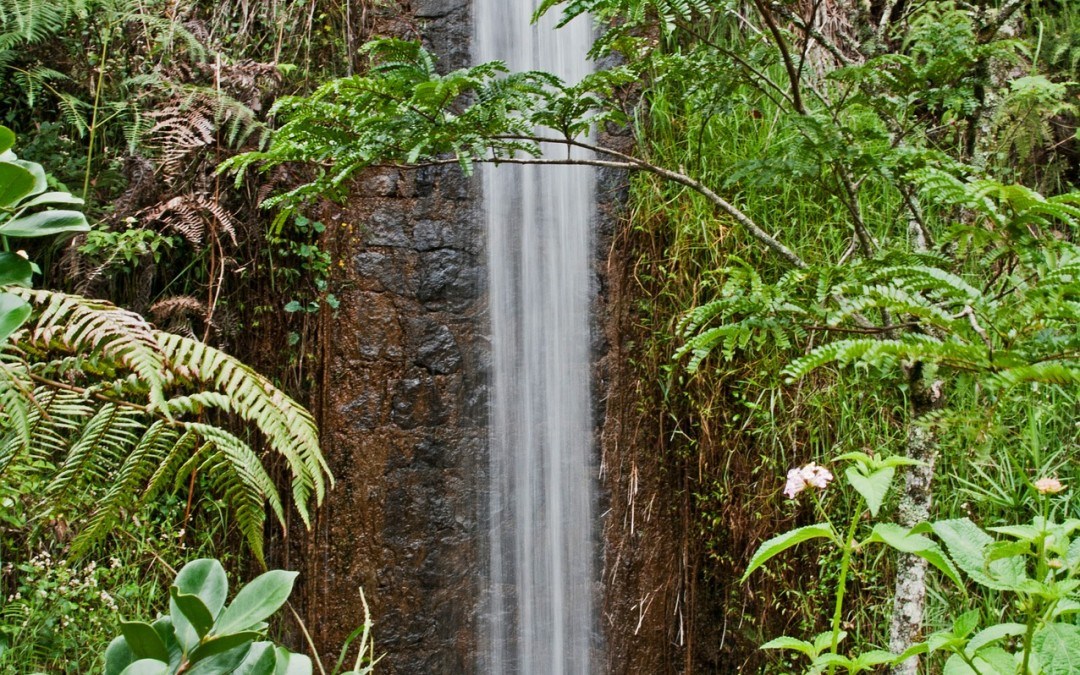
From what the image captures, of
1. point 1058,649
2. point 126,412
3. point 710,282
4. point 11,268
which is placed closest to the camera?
point 11,268

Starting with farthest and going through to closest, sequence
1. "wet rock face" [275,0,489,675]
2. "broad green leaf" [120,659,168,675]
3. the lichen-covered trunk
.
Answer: "wet rock face" [275,0,489,675] → the lichen-covered trunk → "broad green leaf" [120,659,168,675]

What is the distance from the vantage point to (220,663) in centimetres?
78

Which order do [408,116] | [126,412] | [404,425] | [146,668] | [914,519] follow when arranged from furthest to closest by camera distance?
1. [404,425]
2. [408,116]
3. [914,519]
4. [126,412]
5. [146,668]

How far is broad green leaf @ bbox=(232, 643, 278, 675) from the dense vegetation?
0.73 meters

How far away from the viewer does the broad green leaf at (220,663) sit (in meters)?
0.78

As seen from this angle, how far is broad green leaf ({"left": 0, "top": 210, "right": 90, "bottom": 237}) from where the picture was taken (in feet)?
2.75

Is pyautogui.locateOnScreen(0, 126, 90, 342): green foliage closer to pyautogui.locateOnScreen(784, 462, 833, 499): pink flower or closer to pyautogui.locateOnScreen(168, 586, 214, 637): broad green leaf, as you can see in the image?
pyautogui.locateOnScreen(168, 586, 214, 637): broad green leaf

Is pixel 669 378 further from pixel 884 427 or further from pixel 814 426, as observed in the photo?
pixel 884 427

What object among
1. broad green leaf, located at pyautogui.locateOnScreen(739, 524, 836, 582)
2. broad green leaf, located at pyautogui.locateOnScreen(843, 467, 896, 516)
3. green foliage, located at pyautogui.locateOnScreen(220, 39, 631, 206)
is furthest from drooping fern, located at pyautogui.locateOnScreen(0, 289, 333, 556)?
broad green leaf, located at pyautogui.locateOnScreen(843, 467, 896, 516)

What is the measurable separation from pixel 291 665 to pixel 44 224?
530 mm

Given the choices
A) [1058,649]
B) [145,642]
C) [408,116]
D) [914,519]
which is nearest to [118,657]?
[145,642]

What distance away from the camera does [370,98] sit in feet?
6.09

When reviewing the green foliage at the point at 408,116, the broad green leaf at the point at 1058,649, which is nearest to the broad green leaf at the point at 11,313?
the green foliage at the point at 408,116

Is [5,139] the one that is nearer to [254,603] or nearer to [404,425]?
[254,603]
